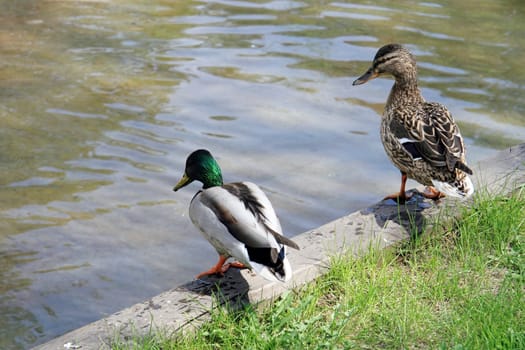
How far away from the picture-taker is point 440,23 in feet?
31.8

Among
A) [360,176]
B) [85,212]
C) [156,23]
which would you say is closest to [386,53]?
[360,176]

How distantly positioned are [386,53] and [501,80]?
3428 mm

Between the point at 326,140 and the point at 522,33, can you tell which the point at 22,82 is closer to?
the point at 326,140

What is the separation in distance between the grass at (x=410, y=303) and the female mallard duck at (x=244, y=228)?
237mm

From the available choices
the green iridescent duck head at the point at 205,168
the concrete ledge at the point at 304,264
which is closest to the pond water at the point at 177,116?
the green iridescent duck head at the point at 205,168

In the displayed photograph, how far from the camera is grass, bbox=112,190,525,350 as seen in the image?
10.7 feet

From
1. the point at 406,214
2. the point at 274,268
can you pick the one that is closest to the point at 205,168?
the point at 274,268

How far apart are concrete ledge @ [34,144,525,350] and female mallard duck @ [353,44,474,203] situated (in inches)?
7.7

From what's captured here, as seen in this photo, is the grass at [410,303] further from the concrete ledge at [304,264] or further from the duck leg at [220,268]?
the duck leg at [220,268]

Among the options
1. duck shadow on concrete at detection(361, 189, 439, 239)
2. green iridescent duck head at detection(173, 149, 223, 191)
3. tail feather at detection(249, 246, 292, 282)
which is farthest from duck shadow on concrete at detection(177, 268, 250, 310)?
duck shadow on concrete at detection(361, 189, 439, 239)

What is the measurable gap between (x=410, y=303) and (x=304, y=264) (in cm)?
51

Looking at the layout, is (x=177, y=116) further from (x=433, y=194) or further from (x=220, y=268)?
(x=220, y=268)

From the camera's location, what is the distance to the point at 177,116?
22.4 feet

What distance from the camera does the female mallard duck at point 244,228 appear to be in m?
3.29
